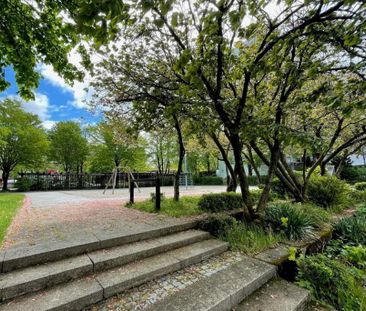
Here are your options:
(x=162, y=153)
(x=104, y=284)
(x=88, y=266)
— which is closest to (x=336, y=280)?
(x=104, y=284)

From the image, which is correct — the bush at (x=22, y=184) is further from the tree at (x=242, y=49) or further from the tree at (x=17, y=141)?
the tree at (x=242, y=49)

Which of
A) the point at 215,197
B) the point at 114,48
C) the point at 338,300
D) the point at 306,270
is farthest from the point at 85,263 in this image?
the point at 114,48

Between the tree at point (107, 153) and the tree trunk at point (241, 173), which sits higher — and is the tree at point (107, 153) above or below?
above

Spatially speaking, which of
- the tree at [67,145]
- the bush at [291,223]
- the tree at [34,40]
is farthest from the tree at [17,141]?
the bush at [291,223]

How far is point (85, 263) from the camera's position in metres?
2.39

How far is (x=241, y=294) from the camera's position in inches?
88.5

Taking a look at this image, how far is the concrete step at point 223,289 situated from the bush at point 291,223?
3.98 ft

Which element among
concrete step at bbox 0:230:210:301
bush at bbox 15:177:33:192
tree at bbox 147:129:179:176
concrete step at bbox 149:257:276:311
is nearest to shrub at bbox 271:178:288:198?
concrete step at bbox 149:257:276:311

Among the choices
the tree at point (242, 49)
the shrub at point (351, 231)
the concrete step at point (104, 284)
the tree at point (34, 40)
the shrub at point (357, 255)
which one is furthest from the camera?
the shrub at point (351, 231)

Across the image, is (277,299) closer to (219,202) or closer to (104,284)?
(104,284)

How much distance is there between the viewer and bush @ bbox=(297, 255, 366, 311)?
7.67ft

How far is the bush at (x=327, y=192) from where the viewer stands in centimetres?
632

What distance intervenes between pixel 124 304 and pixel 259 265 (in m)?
1.78

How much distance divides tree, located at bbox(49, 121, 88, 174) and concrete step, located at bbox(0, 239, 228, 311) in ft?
55.8
